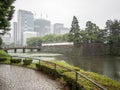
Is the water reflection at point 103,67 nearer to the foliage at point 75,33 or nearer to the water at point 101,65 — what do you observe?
the water at point 101,65

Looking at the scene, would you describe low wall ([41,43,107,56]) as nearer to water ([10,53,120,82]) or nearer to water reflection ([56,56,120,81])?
water ([10,53,120,82])

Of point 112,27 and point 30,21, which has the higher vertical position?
point 30,21

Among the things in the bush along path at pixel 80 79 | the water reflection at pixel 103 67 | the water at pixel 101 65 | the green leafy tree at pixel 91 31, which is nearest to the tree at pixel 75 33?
the green leafy tree at pixel 91 31

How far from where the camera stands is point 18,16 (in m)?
175

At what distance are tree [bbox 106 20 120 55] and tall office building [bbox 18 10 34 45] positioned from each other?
428 ft

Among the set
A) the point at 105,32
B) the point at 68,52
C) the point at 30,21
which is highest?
the point at 30,21

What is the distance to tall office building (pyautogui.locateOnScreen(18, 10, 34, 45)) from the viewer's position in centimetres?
17312

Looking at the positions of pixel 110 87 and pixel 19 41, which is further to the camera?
pixel 19 41

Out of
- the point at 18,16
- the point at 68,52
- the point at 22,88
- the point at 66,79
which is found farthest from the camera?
the point at 18,16

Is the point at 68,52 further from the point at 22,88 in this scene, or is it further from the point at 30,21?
the point at 30,21

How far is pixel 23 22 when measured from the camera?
577ft

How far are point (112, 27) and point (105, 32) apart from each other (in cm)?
324

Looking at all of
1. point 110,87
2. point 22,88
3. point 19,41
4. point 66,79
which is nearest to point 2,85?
point 22,88

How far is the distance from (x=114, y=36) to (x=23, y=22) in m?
138
